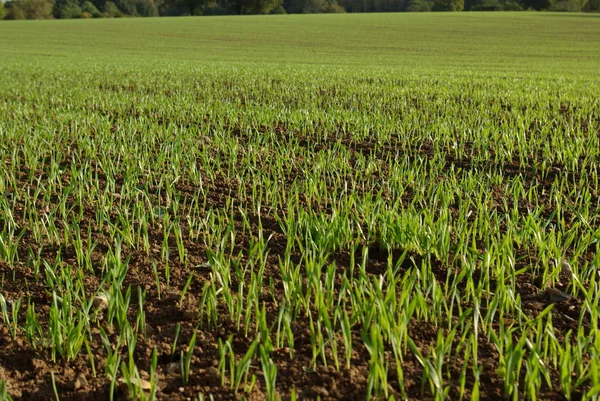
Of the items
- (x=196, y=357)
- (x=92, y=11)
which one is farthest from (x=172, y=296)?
(x=92, y=11)

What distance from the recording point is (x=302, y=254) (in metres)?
2.92

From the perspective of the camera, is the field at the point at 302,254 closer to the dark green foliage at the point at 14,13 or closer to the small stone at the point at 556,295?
the small stone at the point at 556,295

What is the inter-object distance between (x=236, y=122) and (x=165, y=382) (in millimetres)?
5716

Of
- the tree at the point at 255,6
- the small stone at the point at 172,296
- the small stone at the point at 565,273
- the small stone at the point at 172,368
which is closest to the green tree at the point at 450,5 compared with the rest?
the tree at the point at 255,6

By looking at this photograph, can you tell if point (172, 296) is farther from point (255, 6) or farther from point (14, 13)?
point (14, 13)

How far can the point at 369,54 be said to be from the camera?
106ft

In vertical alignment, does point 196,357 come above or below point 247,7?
below

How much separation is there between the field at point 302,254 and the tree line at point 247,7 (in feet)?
241

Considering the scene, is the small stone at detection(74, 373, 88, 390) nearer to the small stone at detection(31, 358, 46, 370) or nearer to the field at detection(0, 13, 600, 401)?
the field at detection(0, 13, 600, 401)

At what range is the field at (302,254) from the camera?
1.87 metres

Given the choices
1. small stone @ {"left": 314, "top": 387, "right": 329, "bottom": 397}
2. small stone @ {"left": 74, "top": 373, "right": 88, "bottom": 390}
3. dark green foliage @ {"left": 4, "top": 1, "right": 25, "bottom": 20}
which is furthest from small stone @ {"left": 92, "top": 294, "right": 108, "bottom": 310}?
dark green foliage @ {"left": 4, "top": 1, "right": 25, "bottom": 20}

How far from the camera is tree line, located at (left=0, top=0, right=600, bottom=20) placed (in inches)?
3019

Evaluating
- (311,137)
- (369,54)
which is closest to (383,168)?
(311,137)

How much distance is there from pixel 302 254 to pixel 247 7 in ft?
265
